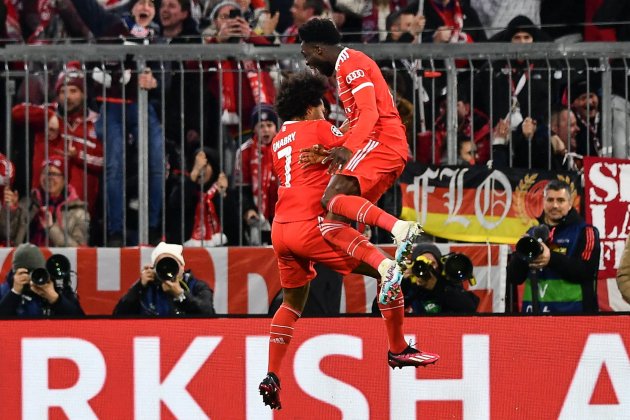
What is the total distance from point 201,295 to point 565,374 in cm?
312

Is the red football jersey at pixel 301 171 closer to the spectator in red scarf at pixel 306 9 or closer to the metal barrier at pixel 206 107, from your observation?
the metal barrier at pixel 206 107

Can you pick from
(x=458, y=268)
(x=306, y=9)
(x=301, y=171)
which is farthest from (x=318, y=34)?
(x=306, y=9)

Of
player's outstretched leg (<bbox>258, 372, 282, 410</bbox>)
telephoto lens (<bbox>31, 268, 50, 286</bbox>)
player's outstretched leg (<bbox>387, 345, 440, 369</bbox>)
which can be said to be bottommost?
player's outstretched leg (<bbox>258, 372, 282, 410</bbox>)

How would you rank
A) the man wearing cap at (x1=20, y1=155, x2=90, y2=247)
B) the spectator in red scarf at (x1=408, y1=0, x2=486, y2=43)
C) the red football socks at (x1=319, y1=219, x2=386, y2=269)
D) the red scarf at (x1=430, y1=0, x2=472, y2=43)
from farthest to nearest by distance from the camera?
the red scarf at (x1=430, y1=0, x2=472, y2=43) < the spectator in red scarf at (x1=408, y1=0, x2=486, y2=43) < the man wearing cap at (x1=20, y1=155, x2=90, y2=247) < the red football socks at (x1=319, y1=219, x2=386, y2=269)

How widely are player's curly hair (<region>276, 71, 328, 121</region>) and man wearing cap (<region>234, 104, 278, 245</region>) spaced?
3.00m

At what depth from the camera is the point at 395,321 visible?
9758mm

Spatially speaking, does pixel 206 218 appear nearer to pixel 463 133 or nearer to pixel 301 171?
pixel 463 133

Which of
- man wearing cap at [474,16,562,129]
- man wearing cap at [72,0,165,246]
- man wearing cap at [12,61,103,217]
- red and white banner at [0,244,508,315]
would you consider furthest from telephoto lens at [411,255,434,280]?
man wearing cap at [12,61,103,217]

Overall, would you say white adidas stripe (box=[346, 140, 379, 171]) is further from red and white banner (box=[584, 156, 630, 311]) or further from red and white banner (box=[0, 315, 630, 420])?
red and white banner (box=[584, 156, 630, 311])

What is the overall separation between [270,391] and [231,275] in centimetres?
332

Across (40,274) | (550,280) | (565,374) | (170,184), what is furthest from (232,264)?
(565,374)

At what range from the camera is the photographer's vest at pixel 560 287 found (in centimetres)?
1205

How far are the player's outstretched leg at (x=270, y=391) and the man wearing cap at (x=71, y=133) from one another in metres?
3.78

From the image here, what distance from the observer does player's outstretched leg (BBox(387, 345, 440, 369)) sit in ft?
31.8
